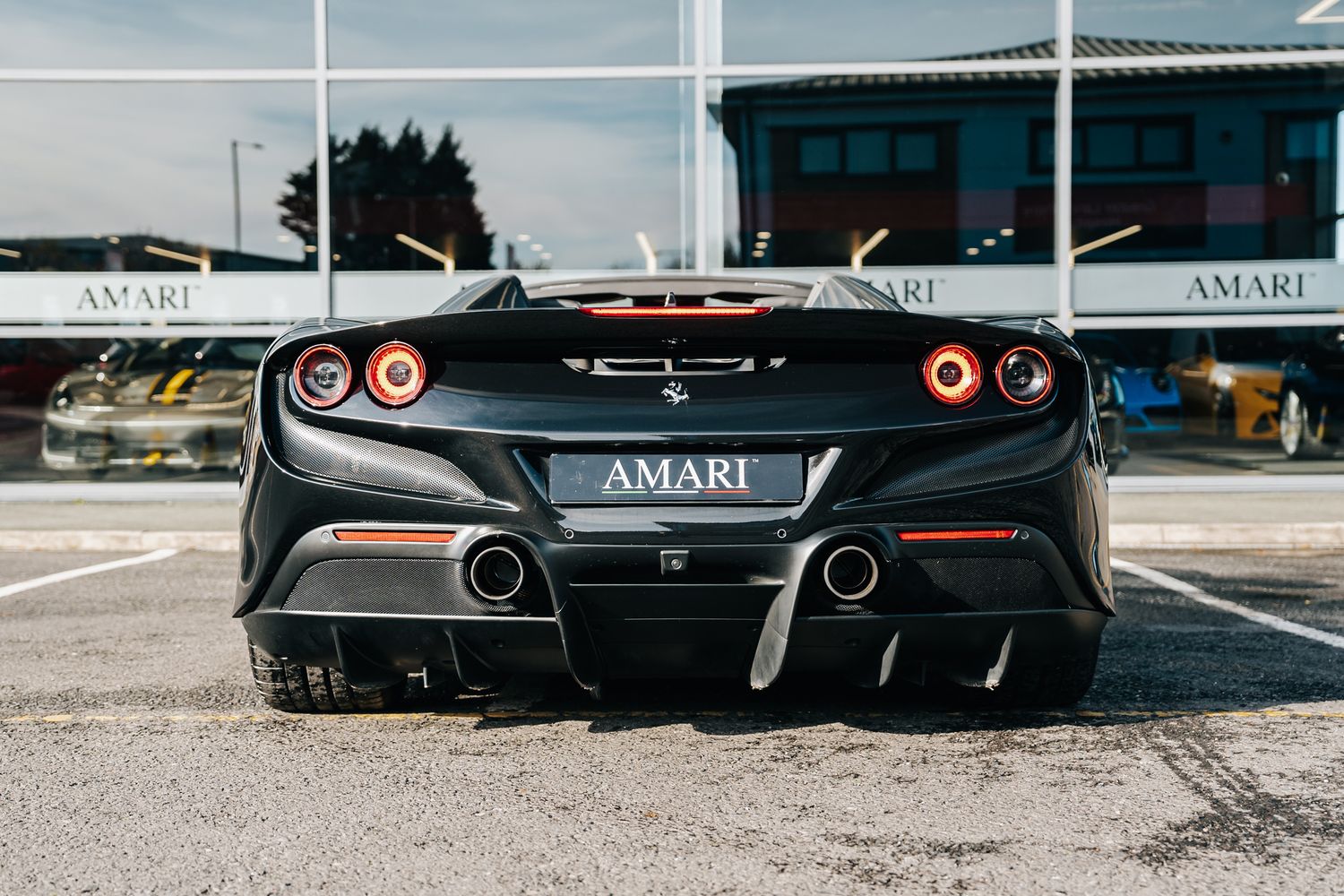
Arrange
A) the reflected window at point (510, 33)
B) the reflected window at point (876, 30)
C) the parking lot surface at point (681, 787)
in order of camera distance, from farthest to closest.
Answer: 1. the reflected window at point (510, 33)
2. the reflected window at point (876, 30)
3. the parking lot surface at point (681, 787)

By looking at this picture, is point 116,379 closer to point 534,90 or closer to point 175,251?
point 175,251

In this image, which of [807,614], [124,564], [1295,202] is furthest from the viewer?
[1295,202]

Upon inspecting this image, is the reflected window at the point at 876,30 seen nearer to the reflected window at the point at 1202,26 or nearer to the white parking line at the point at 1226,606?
the reflected window at the point at 1202,26

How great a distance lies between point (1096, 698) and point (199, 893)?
2.53 metres

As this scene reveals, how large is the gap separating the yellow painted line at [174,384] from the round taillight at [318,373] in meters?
8.28

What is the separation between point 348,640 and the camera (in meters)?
3.09

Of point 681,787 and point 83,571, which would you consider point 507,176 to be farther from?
point 681,787

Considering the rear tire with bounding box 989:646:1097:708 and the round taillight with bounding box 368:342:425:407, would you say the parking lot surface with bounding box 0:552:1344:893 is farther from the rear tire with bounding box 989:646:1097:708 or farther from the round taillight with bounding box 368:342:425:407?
the round taillight with bounding box 368:342:425:407

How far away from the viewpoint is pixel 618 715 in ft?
11.8

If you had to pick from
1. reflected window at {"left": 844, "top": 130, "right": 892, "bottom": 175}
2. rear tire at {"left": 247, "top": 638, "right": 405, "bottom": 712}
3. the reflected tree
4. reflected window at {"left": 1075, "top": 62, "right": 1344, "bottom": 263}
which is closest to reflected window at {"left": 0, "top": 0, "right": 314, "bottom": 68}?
the reflected tree

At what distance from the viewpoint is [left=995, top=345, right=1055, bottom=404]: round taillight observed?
310 centimetres

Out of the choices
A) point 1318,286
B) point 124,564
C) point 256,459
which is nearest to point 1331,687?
point 256,459

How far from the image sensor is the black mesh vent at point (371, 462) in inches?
117

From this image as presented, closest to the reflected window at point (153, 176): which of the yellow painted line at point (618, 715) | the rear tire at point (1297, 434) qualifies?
the yellow painted line at point (618, 715)
